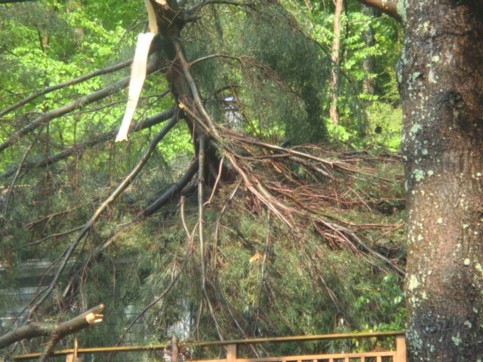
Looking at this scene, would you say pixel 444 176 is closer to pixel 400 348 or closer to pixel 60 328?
pixel 400 348

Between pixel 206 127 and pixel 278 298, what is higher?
pixel 206 127

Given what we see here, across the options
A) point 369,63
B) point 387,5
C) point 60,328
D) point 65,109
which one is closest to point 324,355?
Answer: point 387,5

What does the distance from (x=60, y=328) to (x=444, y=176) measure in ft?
8.14

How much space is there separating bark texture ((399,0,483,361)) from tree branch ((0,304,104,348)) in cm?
206

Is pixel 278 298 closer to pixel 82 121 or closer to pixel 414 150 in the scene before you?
pixel 414 150

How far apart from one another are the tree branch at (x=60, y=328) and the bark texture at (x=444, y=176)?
206 cm

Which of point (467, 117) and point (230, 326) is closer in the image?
point (467, 117)

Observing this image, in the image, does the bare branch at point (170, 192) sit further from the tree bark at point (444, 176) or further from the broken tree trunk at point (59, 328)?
the broken tree trunk at point (59, 328)

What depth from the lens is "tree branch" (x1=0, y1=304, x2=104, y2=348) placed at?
11.3 ft

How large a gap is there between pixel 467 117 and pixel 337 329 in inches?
108

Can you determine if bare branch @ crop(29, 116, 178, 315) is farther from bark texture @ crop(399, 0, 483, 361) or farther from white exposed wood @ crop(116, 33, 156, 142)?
bark texture @ crop(399, 0, 483, 361)

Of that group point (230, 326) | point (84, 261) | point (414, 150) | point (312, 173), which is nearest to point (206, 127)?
point (312, 173)

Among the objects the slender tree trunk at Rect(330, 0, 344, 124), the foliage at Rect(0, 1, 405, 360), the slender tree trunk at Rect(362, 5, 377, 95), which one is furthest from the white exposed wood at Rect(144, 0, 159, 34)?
the slender tree trunk at Rect(362, 5, 377, 95)

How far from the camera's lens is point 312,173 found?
8.80 meters
